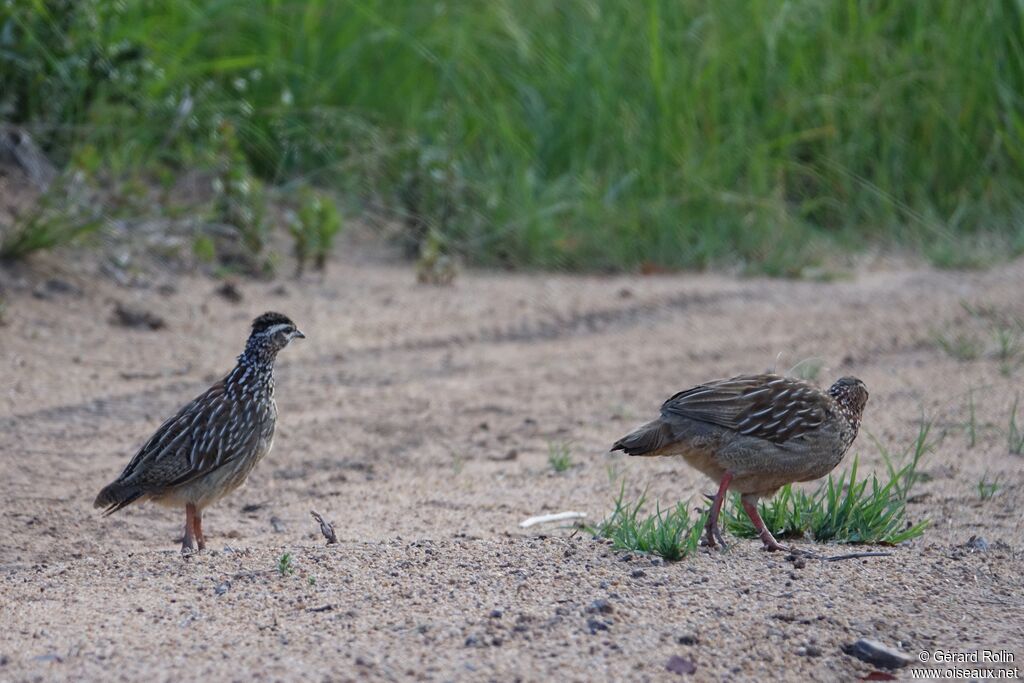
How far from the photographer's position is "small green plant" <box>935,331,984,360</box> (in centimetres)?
824

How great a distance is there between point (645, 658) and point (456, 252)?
274 inches

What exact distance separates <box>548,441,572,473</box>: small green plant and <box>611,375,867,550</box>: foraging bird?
1428 mm

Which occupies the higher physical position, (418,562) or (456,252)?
(456,252)

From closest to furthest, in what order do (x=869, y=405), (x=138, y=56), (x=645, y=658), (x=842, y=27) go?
(x=645, y=658), (x=869, y=405), (x=138, y=56), (x=842, y=27)

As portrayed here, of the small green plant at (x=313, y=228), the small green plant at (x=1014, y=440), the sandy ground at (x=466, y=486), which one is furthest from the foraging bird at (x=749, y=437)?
the small green plant at (x=313, y=228)

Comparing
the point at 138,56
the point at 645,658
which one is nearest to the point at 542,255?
the point at 138,56

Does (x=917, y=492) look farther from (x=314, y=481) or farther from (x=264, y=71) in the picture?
(x=264, y=71)

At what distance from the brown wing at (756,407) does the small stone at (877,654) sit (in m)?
1.14

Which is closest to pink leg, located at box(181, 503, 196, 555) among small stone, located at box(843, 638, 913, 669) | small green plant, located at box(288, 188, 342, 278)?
small stone, located at box(843, 638, 913, 669)

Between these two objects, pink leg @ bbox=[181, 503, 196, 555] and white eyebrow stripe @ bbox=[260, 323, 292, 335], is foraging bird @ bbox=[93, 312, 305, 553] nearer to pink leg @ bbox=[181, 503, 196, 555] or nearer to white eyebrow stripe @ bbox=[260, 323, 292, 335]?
pink leg @ bbox=[181, 503, 196, 555]

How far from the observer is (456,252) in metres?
10.7

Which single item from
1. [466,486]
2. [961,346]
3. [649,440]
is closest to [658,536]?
[649,440]

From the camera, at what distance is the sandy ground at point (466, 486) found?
4109mm

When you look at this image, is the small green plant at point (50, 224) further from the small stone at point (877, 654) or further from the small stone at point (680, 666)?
the small stone at point (877, 654)
